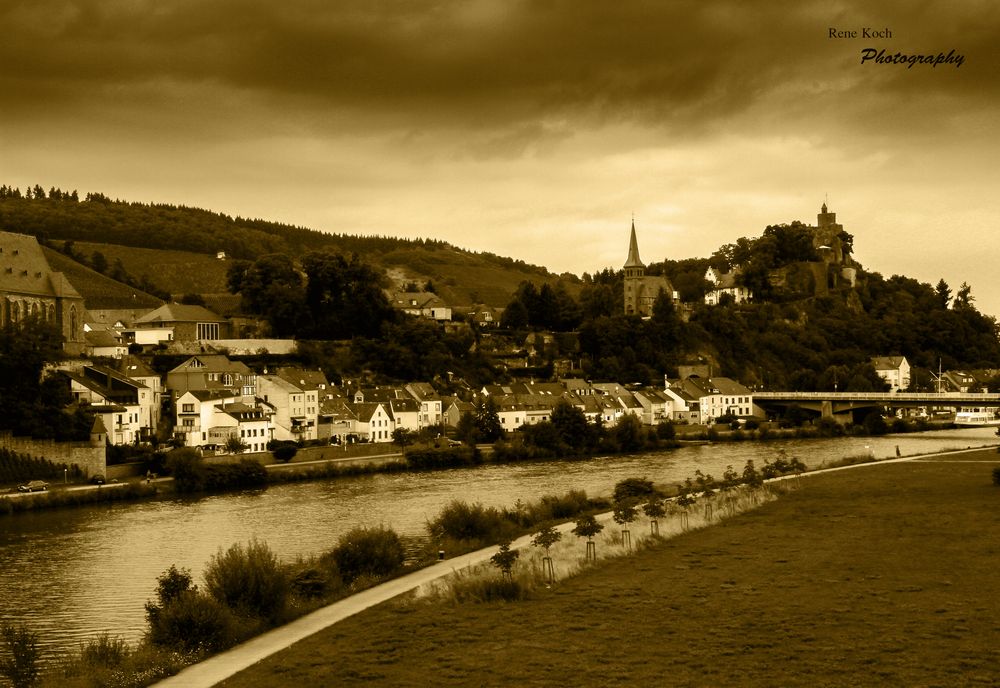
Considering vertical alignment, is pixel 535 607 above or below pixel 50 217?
below

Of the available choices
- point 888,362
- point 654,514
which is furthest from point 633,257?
point 654,514

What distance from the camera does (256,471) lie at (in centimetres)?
3934

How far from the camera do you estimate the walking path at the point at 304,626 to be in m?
14.5

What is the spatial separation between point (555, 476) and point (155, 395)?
17860 millimetres

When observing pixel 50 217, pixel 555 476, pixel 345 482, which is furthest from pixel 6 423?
pixel 50 217

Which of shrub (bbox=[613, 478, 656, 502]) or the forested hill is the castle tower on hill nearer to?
the forested hill

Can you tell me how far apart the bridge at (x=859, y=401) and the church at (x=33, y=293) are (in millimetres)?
37342

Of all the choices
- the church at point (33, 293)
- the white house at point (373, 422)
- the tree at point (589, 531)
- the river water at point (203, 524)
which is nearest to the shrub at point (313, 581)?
the river water at point (203, 524)

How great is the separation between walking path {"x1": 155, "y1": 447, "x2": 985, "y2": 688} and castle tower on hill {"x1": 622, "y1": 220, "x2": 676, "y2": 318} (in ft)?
187

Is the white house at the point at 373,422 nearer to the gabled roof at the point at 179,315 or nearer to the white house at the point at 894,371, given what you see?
the gabled roof at the point at 179,315

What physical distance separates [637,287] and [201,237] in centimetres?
4790

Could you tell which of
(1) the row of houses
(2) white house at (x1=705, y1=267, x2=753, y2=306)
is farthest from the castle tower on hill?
(1) the row of houses

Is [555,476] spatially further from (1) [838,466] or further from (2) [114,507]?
(2) [114,507]

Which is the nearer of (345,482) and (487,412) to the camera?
(345,482)
